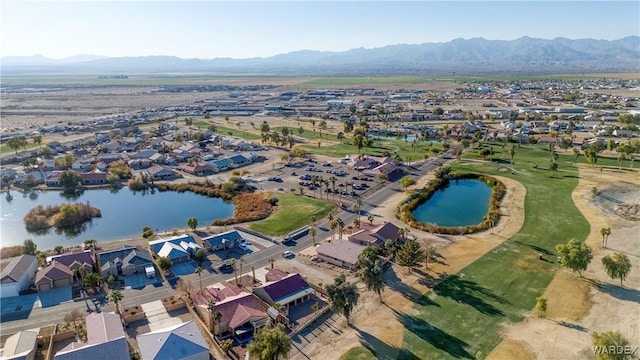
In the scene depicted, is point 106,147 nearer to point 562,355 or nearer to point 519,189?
point 519,189

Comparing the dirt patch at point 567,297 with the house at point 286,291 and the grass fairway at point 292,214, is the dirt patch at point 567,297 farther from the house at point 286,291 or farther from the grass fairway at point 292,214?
the grass fairway at point 292,214

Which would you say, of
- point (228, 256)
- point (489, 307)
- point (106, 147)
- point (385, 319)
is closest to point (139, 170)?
point (106, 147)

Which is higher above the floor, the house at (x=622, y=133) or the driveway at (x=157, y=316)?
the house at (x=622, y=133)

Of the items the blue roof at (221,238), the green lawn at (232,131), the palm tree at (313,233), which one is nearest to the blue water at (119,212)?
the blue roof at (221,238)

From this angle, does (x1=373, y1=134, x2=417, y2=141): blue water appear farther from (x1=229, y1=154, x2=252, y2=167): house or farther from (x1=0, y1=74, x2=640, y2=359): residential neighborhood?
(x1=229, y1=154, x2=252, y2=167): house

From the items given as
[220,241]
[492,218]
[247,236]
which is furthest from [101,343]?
[492,218]

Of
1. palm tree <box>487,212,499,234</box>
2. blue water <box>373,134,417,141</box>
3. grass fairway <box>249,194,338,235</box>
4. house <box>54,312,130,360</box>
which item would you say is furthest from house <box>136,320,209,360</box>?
blue water <box>373,134,417,141</box>
